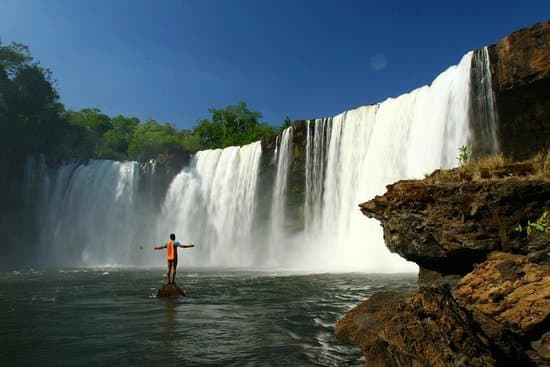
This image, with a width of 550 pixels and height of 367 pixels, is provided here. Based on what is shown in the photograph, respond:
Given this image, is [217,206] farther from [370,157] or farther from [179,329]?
[179,329]

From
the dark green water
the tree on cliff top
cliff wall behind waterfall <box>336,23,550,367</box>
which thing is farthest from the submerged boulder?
the tree on cliff top

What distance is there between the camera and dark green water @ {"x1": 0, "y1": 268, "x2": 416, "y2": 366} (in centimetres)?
538

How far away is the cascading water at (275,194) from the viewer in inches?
875

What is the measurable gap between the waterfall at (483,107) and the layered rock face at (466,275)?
13.1 metres

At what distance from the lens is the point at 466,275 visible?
5230mm

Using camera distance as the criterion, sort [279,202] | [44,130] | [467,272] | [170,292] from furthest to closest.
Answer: [44,130]
[279,202]
[170,292]
[467,272]

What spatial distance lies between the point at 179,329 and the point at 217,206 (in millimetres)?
29194

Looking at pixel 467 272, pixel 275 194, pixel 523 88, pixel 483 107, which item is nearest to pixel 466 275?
pixel 467 272

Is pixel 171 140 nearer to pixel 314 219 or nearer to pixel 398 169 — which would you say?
pixel 314 219

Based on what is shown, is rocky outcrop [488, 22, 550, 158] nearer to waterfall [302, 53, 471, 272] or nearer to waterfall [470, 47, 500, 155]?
waterfall [470, 47, 500, 155]

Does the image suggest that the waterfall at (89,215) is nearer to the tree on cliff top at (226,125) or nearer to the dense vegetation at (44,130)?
the dense vegetation at (44,130)

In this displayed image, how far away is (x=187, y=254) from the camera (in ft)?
123

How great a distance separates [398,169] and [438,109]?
3.88m

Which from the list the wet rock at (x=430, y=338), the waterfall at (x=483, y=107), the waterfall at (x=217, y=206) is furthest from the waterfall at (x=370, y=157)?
the wet rock at (x=430, y=338)
